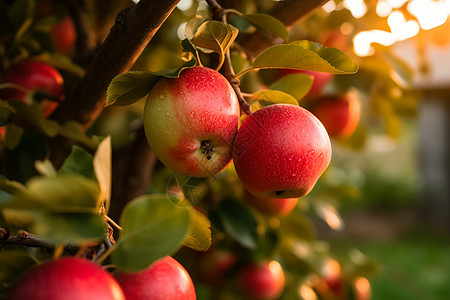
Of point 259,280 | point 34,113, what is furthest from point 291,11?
point 259,280

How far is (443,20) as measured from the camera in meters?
1.05

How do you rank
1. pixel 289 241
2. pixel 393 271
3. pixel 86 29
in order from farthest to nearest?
pixel 393 271 < pixel 289 241 < pixel 86 29

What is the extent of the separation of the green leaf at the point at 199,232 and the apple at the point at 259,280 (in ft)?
2.17

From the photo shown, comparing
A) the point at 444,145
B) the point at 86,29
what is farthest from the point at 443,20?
the point at 444,145

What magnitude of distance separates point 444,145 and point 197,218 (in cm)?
464

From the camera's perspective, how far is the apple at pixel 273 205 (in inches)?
34.4

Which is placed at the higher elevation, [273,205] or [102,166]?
[102,166]

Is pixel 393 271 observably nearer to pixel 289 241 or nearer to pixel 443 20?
pixel 289 241

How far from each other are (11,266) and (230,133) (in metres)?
0.24

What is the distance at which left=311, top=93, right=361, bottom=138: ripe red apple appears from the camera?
98 cm

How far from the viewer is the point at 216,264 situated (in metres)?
1.18

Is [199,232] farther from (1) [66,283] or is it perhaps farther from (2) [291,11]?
(2) [291,11]

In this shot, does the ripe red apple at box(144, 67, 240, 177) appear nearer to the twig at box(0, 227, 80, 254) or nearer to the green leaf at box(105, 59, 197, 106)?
the green leaf at box(105, 59, 197, 106)

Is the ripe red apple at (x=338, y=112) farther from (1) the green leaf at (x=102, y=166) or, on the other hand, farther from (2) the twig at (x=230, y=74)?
(1) the green leaf at (x=102, y=166)
